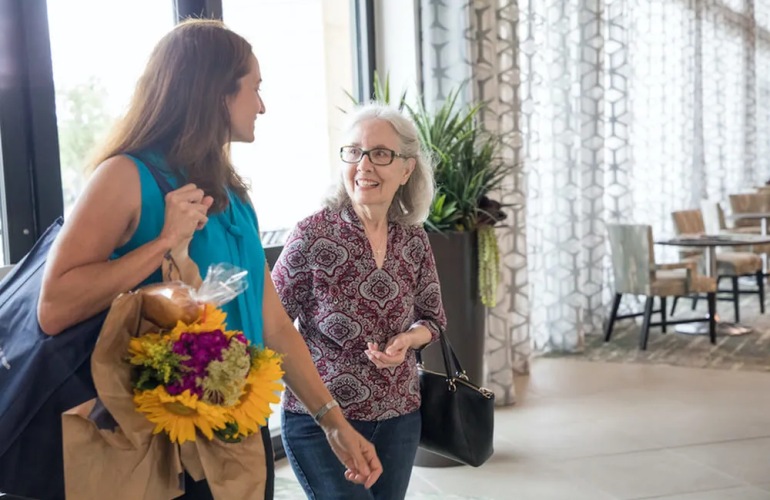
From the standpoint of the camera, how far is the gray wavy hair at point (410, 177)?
236 centimetres

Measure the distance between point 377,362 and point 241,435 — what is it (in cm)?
76

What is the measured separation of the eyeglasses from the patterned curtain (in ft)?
9.14

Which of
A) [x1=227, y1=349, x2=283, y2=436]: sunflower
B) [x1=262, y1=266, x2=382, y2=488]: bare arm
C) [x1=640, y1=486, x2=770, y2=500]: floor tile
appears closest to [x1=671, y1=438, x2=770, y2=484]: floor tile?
[x1=640, y1=486, x2=770, y2=500]: floor tile

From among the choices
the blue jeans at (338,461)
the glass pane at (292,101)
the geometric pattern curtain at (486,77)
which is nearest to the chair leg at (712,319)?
the geometric pattern curtain at (486,77)

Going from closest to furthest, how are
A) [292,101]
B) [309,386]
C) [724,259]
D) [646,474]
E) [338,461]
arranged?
[309,386] < [338,461] < [646,474] < [292,101] < [724,259]

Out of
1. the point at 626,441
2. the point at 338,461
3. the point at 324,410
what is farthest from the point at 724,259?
the point at 324,410

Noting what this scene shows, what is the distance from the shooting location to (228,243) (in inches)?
60.7

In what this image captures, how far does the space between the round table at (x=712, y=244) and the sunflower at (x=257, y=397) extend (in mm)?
5964

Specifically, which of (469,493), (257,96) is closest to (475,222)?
(469,493)

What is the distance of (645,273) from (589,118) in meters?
1.32

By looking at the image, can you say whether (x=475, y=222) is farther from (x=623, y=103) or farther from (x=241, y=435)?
(x=623, y=103)

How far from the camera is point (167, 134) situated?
4.73 feet

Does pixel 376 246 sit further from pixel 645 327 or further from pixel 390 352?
pixel 645 327

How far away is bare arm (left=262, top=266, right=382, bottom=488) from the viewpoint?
1.73 meters
